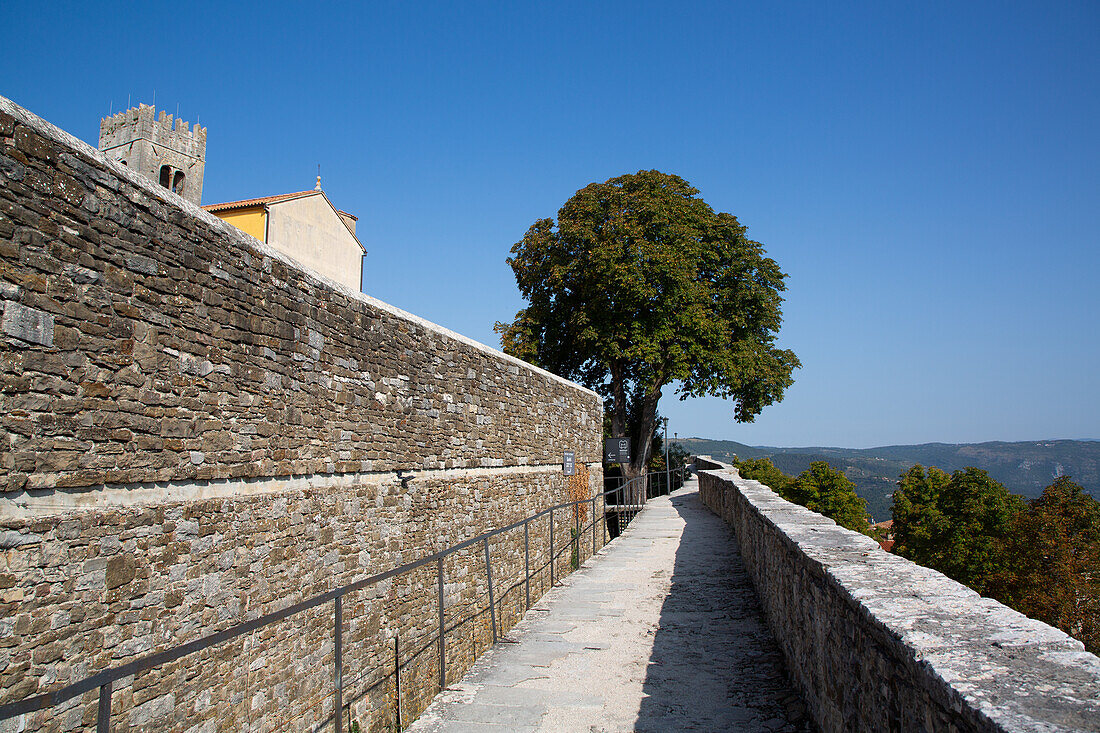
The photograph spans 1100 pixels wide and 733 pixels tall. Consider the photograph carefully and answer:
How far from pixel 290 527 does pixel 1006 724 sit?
18.6 feet

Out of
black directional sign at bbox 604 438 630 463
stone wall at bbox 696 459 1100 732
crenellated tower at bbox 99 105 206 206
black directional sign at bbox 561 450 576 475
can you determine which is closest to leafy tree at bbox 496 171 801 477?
black directional sign at bbox 604 438 630 463

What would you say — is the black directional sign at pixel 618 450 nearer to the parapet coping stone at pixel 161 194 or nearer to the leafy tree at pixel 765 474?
the leafy tree at pixel 765 474

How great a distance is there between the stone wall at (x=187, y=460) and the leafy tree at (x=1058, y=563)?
75.5 ft

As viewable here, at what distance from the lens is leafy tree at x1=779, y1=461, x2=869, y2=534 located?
98.0ft

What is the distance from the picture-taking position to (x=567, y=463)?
52.4 feet

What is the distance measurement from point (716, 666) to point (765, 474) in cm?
2645

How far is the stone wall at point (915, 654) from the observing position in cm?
184

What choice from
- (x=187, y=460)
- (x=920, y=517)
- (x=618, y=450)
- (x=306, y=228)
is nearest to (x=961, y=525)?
(x=920, y=517)

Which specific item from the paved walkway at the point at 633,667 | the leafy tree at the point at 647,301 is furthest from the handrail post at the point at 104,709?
the leafy tree at the point at 647,301

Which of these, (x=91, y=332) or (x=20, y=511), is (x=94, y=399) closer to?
(x=91, y=332)

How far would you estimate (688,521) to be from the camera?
1688 centimetres

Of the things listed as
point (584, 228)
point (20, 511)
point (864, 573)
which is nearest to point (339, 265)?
point (584, 228)

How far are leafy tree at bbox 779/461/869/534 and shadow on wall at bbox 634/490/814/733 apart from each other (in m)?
22.1

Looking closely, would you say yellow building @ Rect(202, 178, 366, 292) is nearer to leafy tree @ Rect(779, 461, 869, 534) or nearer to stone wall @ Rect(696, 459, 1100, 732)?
stone wall @ Rect(696, 459, 1100, 732)
